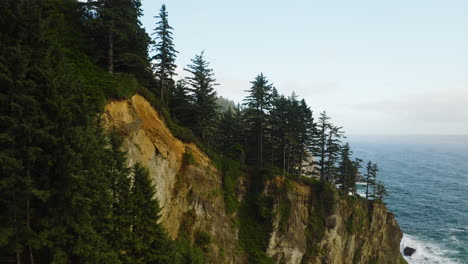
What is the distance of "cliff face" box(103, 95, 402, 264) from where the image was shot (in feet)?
59.9

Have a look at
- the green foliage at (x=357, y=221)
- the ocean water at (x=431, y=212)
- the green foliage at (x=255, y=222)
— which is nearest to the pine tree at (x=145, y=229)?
the green foliage at (x=255, y=222)

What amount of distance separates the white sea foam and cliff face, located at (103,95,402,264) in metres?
8.20

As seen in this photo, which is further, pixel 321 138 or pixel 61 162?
pixel 321 138

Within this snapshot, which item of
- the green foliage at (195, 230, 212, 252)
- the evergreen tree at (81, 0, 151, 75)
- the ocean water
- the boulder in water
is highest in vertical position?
the evergreen tree at (81, 0, 151, 75)

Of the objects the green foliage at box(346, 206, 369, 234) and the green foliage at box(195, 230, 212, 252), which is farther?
the green foliage at box(346, 206, 369, 234)

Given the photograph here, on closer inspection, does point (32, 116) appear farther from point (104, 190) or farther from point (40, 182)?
point (104, 190)

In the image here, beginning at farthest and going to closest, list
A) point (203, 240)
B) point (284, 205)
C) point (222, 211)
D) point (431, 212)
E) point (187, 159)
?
point (431, 212)
point (284, 205)
point (222, 211)
point (187, 159)
point (203, 240)

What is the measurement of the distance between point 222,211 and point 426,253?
51129 mm

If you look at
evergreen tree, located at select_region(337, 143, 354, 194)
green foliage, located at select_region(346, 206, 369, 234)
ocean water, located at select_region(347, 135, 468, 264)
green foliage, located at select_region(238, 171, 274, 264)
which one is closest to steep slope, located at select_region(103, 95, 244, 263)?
green foliage, located at select_region(238, 171, 274, 264)

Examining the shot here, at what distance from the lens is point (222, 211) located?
26656 mm

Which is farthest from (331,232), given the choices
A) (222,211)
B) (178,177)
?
(178,177)

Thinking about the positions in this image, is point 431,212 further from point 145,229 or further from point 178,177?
point 145,229

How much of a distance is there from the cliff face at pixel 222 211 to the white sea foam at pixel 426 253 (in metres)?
8.20

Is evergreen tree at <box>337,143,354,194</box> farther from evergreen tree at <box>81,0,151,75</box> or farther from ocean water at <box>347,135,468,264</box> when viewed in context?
evergreen tree at <box>81,0,151,75</box>
